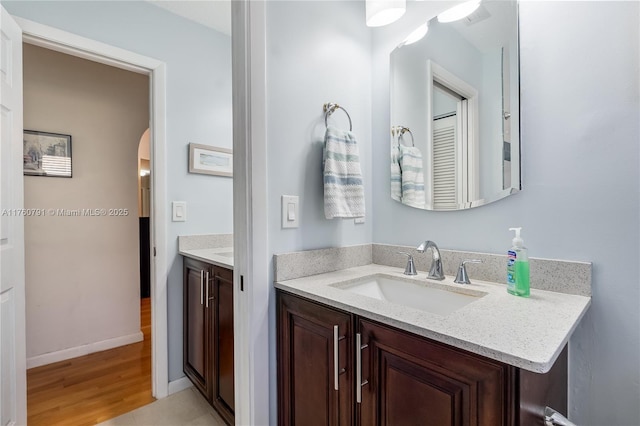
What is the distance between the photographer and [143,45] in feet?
6.23

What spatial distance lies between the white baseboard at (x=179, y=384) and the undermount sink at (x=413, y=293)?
4.87 feet

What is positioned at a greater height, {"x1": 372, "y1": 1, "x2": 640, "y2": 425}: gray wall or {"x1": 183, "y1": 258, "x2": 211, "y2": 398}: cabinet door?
{"x1": 372, "y1": 1, "x2": 640, "y2": 425}: gray wall

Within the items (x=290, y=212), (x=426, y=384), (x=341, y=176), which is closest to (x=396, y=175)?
(x=341, y=176)

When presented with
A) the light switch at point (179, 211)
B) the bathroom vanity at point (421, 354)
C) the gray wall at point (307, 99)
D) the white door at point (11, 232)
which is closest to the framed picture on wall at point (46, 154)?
the white door at point (11, 232)

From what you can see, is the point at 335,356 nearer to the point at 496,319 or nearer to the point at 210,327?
the point at 496,319

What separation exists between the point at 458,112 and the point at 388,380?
3.47 feet

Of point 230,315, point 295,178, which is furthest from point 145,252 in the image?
point 295,178

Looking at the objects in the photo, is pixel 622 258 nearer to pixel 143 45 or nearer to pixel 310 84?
pixel 310 84

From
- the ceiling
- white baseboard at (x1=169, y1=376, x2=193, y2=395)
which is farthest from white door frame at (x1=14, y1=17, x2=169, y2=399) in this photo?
the ceiling

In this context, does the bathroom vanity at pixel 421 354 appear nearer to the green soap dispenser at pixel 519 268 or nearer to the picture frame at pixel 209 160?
the green soap dispenser at pixel 519 268

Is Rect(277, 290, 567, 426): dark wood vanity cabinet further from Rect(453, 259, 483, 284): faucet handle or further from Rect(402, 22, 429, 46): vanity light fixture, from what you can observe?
Rect(402, 22, 429, 46): vanity light fixture

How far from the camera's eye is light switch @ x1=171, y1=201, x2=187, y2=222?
195cm

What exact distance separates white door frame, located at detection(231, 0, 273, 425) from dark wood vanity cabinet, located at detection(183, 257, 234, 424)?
0.34 m

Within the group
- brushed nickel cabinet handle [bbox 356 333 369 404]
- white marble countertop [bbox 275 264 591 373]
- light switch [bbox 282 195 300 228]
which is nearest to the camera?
white marble countertop [bbox 275 264 591 373]
